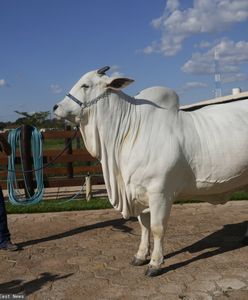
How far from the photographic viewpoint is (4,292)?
4.21 metres

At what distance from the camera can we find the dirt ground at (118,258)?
4109mm

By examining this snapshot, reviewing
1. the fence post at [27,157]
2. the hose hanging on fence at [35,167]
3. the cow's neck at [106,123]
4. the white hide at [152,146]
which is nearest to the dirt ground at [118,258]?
A: the white hide at [152,146]

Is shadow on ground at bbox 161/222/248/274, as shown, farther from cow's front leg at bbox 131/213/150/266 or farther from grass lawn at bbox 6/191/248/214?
grass lawn at bbox 6/191/248/214

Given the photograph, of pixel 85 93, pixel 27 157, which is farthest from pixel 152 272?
pixel 27 157

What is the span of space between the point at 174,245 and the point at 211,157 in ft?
4.89

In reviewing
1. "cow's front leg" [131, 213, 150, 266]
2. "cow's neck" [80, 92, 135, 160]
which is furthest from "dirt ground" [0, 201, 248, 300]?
"cow's neck" [80, 92, 135, 160]

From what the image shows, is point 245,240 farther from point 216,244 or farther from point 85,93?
point 85,93

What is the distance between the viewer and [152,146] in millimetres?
4387

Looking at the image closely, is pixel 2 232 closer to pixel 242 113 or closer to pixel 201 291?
pixel 201 291

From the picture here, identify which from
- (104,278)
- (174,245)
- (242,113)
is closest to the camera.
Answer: (104,278)

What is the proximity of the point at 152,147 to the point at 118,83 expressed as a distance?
0.75 metres

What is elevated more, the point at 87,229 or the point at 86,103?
the point at 86,103

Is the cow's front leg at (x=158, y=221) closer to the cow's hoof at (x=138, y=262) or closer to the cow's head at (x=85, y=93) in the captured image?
the cow's hoof at (x=138, y=262)

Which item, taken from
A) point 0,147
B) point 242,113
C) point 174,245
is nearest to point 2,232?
point 0,147
